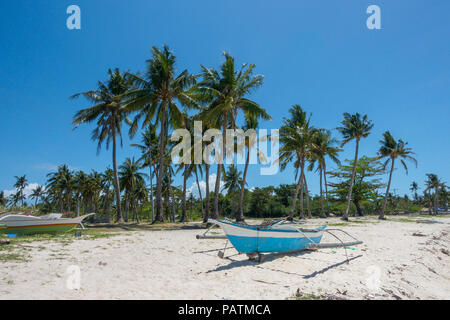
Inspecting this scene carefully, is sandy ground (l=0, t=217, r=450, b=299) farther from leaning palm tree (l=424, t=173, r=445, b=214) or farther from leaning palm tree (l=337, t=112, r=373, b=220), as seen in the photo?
leaning palm tree (l=424, t=173, r=445, b=214)

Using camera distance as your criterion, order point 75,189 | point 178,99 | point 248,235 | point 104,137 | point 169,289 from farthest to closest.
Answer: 1. point 75,189
2. point 104,137
3. point 178,99
4. point 248,235
5. point 169,289

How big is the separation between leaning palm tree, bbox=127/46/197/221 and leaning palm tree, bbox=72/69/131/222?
5.93 feet

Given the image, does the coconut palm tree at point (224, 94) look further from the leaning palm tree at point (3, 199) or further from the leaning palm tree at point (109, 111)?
the leaning palm tree at point (3, 199)

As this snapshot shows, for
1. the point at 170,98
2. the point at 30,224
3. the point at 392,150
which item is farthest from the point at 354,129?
the point at 30,224

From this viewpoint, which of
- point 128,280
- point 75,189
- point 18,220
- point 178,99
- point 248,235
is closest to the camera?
point 128,280

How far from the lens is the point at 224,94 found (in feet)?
59.6

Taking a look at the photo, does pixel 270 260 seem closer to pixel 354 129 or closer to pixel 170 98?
pixel 170 98

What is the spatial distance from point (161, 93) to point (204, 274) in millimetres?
15326

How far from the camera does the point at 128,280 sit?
5086mm

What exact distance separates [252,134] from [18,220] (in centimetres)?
1603

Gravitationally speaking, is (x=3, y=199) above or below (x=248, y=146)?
below

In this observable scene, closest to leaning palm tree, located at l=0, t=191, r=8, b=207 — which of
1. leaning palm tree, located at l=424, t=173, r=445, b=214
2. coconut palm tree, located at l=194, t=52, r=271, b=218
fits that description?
coconut palm tree, located at l=194, t=52, r=271, b=218
